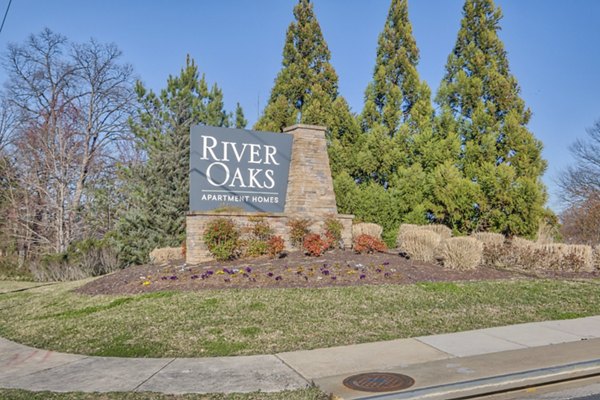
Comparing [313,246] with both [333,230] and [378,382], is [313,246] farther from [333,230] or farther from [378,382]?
[378,382]

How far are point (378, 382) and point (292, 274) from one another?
6241 mm

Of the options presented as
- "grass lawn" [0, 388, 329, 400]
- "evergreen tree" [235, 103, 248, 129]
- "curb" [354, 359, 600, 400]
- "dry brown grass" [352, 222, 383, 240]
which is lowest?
"grass lawn" [0, 388, 329, 400]

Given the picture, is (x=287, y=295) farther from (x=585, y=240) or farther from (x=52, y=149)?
(x=52, y=149)

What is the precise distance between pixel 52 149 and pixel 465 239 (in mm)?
22418

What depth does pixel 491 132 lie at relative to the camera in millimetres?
21172

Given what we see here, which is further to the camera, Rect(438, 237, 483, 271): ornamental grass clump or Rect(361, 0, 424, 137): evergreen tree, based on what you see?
Rect(361, 0, 424, 137): evergreen tree

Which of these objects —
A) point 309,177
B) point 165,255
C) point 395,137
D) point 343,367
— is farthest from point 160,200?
point 343,367

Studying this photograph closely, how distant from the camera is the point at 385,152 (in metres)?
22.1

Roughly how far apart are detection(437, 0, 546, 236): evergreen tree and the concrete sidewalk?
40.7 feet

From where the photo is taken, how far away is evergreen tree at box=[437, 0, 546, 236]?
19359 mm

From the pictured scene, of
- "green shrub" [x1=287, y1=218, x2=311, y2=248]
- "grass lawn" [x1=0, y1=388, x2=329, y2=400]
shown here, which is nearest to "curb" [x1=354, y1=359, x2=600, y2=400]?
"grass lawn" [x1=0, y1=388, x2=329, y2=400]

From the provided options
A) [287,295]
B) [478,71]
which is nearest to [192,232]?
[287,295]

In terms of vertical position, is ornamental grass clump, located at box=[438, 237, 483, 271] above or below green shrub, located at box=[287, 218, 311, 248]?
below

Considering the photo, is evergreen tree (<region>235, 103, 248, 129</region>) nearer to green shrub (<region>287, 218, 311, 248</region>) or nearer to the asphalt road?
green shrub (<region>287, 218, 311, 248</region>)
